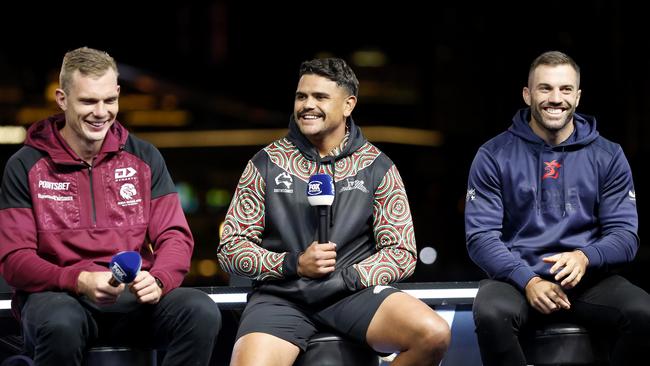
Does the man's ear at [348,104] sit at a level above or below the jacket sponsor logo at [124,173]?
above

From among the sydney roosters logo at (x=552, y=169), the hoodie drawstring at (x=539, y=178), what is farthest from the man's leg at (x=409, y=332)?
the sydney roosters logo at (x=552, y=169)

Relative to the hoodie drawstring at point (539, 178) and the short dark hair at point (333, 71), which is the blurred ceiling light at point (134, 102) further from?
the hoodie drawstring at point (539, 178)

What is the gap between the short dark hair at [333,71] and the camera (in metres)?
4.83

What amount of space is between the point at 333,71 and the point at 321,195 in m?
0.75

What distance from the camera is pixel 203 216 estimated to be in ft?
49.0

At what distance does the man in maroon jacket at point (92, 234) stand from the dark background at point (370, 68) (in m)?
8.30

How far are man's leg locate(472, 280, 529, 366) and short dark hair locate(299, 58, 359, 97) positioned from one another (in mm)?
1061

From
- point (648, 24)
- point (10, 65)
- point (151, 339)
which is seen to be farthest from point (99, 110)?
point (10, 65)

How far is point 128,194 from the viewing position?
4664mm

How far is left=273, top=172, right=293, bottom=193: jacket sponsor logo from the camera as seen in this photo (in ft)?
15.5

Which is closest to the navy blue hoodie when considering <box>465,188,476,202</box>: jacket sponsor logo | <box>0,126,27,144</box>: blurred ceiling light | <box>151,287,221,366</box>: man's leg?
<box>465,188,476,202</box>: jacket sponsor logo

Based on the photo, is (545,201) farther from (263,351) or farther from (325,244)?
(263,351)

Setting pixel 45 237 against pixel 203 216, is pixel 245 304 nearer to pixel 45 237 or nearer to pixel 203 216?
pixel 45 237

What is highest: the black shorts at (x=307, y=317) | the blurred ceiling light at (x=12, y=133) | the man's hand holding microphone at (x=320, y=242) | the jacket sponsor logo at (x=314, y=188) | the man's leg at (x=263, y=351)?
the jacket sponsor logo at (x=314, y=188)
